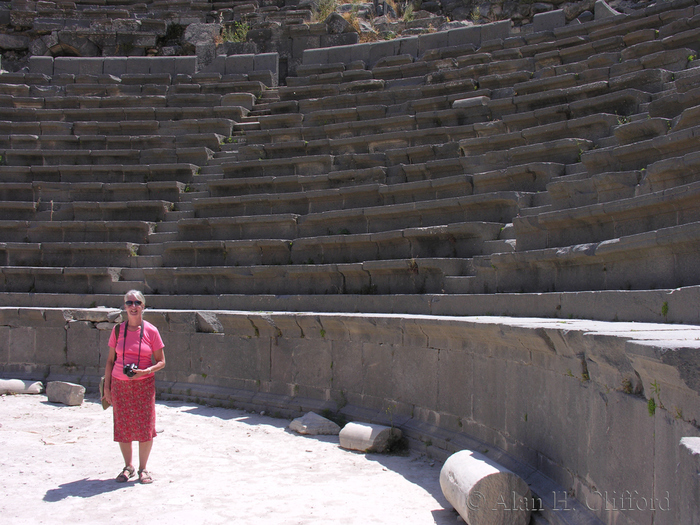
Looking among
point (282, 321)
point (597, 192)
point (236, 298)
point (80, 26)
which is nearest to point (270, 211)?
point (236, 298)

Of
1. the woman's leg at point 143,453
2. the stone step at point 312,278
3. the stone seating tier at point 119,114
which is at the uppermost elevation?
the stone seating tier at point 119,114

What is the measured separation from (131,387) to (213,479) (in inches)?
41.1

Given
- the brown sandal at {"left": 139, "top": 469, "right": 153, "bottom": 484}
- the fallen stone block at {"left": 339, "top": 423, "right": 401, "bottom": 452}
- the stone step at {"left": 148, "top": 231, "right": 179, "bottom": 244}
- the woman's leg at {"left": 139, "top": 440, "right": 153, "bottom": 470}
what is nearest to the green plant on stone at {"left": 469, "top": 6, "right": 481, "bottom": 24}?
the stone step at {"left": 148, "top": 231, "right": 179, "bottom": 244}

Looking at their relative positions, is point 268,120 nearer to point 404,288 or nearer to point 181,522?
point 404,288

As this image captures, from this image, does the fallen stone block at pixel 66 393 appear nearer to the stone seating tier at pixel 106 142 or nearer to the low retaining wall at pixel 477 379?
the low retaining wall at pixel 477 379

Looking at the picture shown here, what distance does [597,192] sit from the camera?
627 cm

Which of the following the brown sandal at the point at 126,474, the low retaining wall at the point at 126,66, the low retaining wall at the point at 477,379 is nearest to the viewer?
the low retaining wall at the point at 477,379

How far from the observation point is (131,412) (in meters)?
5.27

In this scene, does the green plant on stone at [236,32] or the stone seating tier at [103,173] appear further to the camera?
the green plant on stone at [236,32]

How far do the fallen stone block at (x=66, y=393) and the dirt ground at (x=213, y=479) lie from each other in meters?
0.86

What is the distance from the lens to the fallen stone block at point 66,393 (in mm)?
8453

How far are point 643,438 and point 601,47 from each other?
806 centimetres

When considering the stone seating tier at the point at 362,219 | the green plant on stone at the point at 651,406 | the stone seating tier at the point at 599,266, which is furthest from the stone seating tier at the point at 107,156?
the green plant on stone at the point at 651,406

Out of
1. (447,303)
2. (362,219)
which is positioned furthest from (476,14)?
(447,303)
